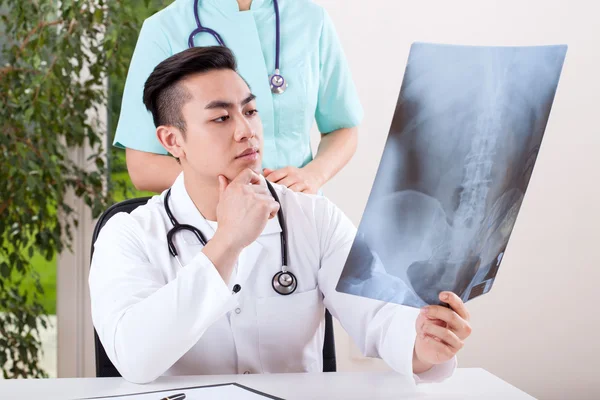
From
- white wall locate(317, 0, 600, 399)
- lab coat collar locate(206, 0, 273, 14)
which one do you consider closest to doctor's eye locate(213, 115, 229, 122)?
lab coat collar locate(206, 0, 273, 14)

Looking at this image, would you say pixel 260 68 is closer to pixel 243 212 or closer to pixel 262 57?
pixel 262 57

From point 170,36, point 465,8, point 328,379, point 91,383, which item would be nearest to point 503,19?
point 465,8

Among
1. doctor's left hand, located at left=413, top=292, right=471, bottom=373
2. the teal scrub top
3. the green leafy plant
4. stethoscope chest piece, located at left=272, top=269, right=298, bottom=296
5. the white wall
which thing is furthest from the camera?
the white wall

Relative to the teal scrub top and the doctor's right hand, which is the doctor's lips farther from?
the teal scrub top

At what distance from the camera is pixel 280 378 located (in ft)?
3.80

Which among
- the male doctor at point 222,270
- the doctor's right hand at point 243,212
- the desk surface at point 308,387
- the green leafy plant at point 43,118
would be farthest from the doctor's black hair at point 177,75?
the green leafy plant at point 43,118

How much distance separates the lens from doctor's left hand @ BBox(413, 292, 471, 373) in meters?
1.00

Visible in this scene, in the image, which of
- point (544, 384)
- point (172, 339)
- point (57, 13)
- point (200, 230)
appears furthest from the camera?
point (544, 384)

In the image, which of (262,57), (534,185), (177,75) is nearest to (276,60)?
(262,57)

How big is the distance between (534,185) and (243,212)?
1.96 metres

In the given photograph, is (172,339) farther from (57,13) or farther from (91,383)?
(57,13)

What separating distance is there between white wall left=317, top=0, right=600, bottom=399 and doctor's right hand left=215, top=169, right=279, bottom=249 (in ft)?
5.22

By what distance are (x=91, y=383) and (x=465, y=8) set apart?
7.28 feet

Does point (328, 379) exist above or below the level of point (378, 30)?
below
